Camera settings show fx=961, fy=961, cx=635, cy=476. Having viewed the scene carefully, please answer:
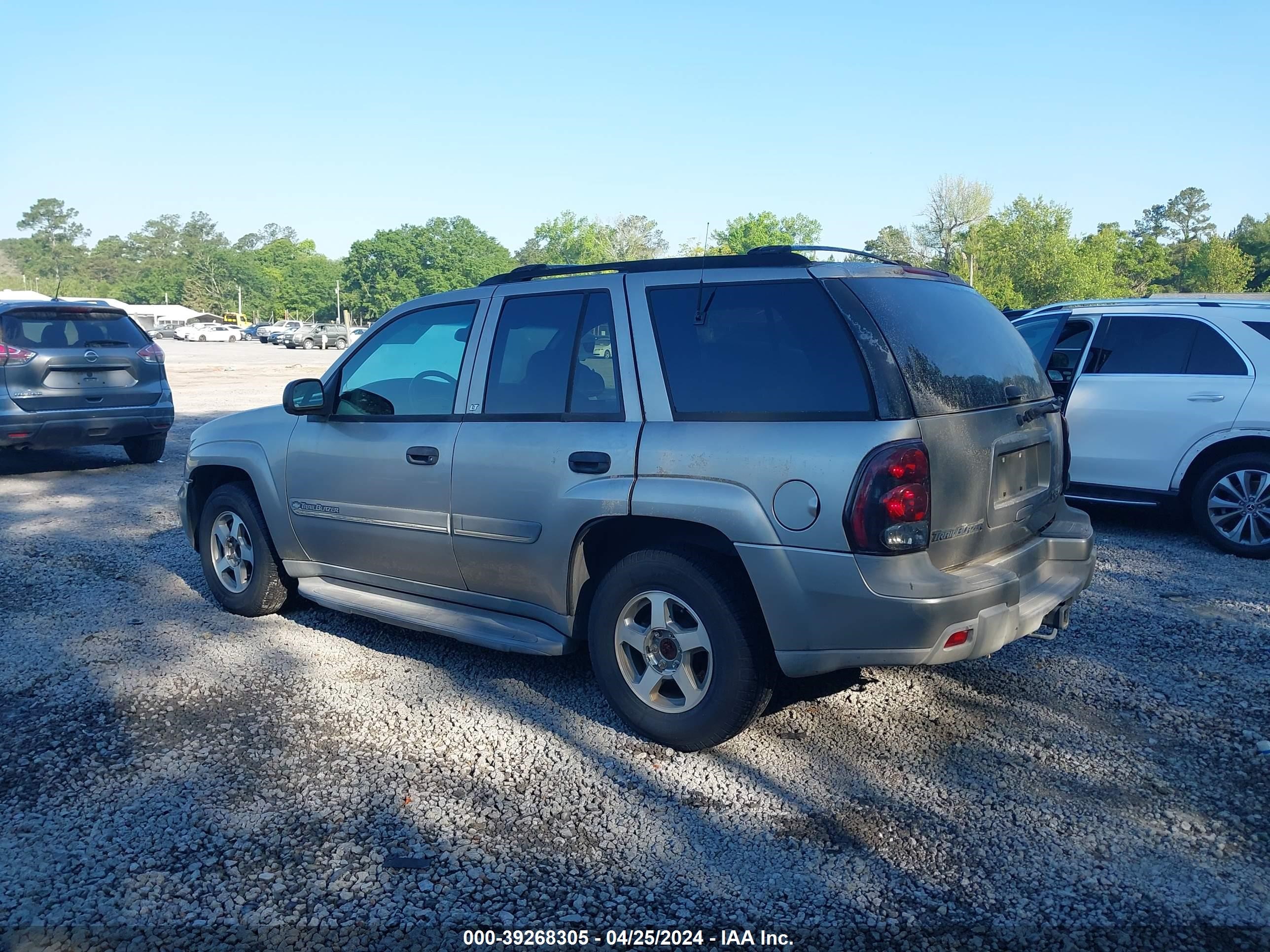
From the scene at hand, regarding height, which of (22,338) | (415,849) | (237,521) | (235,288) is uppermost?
(235,288)

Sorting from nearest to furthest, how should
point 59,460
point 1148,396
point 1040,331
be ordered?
point 1148,396 < point 1040,331 < point 59,460

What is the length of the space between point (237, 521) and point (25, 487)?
5732mm

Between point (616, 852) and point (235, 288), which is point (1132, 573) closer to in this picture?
point (616, 852)

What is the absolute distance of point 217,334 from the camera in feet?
264

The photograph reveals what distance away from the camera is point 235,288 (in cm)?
14250

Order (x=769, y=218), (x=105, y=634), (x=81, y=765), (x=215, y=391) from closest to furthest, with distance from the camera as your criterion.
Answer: (x=81, y=765)
(x=105, y=634)
(x=215, y=391)
(x=769, y=218)

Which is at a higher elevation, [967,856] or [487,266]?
[487,266]

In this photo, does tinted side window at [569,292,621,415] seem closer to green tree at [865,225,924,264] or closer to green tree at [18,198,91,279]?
green tree at [865,225,924,264]

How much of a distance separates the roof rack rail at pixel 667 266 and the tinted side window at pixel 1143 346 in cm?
491

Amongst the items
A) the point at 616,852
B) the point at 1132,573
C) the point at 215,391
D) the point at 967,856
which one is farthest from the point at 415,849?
the point at 215,391

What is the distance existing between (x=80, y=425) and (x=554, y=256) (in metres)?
104

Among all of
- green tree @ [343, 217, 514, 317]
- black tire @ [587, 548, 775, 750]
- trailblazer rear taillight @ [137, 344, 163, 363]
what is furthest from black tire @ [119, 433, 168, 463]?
green tree @ [343, 217, 514, 317]

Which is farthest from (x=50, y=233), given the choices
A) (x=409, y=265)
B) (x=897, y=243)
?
(x=897, y=243)

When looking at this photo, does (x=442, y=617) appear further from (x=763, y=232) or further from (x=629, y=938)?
(x=763, y=232)
